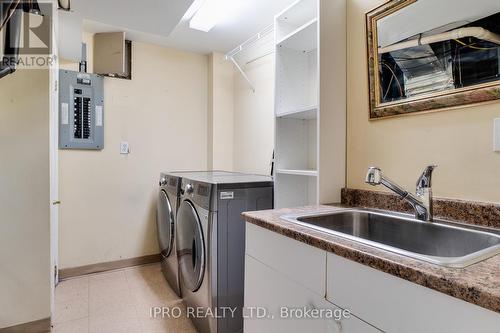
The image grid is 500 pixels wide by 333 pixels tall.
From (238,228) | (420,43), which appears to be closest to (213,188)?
(238,228)

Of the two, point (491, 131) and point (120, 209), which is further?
point (120, 209)

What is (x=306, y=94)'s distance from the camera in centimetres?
193

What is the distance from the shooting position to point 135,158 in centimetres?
293

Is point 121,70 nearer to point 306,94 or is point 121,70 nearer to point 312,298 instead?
point 306,94

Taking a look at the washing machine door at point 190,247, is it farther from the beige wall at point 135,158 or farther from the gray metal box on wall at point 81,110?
the gray metal box on wall at point 81,110

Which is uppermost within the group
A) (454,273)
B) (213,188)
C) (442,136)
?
(442,136)

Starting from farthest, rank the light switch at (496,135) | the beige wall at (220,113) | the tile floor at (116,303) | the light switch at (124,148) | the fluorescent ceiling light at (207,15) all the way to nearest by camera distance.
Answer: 1. the beige wall at (220,113)
2. the light switch at (124,148)
3. the fluorescent ceiling light at (207,15)
4. the tile floor at (116,303)
5. the light switch at (496,135)

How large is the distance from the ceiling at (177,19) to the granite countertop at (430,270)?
5.53 ft

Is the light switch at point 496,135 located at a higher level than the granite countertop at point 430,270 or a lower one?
higher

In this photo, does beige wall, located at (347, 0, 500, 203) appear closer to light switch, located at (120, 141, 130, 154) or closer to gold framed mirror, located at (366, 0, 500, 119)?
gold framed mirror, located at (366, 0, 500, 119)

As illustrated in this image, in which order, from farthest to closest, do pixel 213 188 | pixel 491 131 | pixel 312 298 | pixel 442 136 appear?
pixel 213 188, pixel 442 136, pixel 491 131, pixel 312 298

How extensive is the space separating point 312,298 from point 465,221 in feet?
2.30

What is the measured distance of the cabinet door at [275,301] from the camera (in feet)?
3.07
